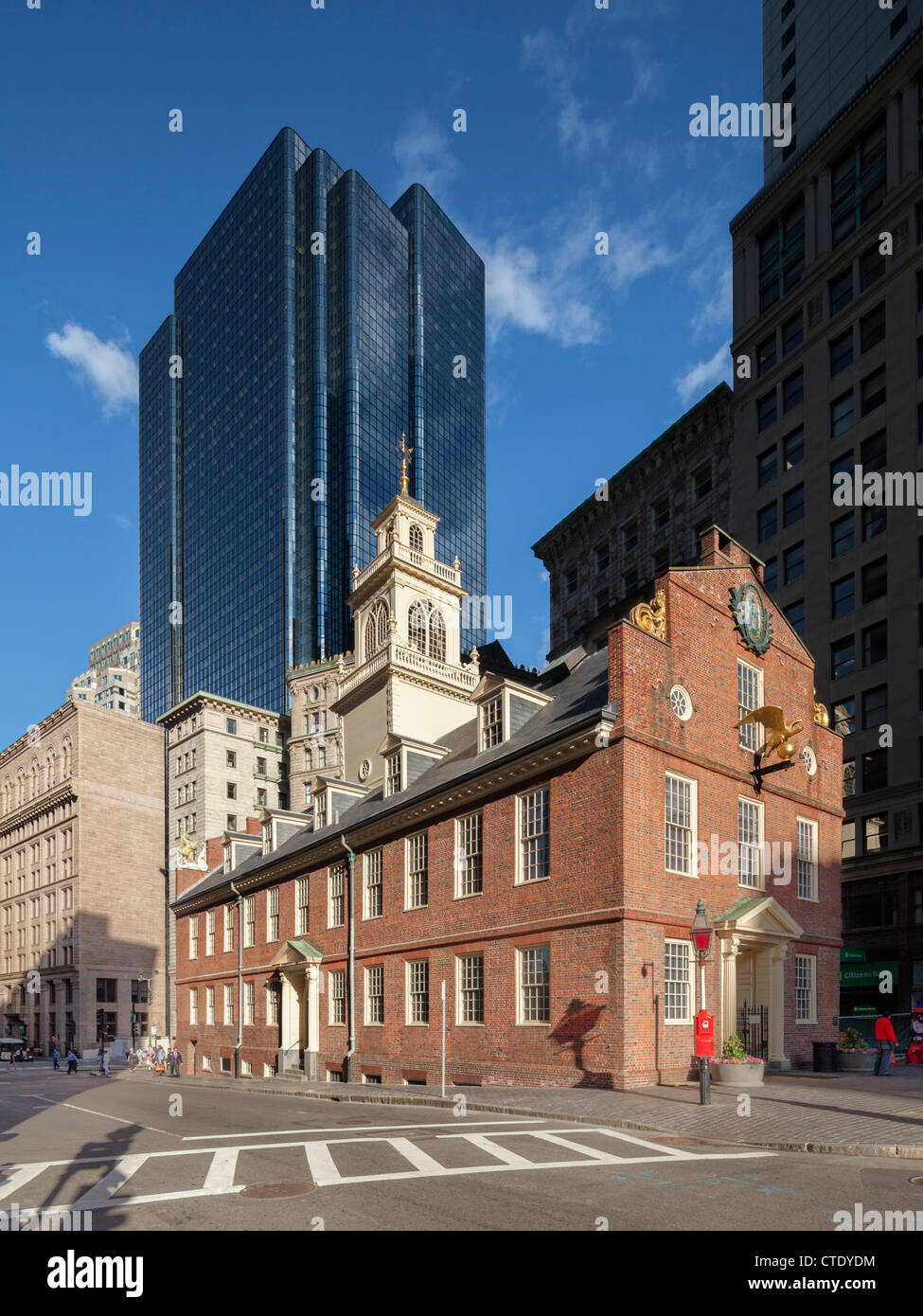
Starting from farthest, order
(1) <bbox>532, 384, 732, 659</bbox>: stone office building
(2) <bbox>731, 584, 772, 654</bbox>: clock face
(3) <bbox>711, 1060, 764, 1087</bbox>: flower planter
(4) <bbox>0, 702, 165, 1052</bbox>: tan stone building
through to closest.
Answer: (4) <bbox>0, 702, 165, 1052</bbox>: tan stone building < (1) <bbox>532, 384, 732, 659</bbox>: stone office building < (2) <bbox>731, 584, 772, 654</bbox>: clock face < (3) <bbox>711, 1060, 764, 1087</bbox>: flower planter

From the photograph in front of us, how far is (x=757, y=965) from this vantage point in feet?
88.0

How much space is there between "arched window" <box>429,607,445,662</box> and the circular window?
2532 cm

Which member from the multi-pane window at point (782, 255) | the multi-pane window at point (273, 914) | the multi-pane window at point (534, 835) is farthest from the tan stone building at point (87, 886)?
the multi-pane window at point (534, 835)

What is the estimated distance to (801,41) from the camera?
68.2 metres

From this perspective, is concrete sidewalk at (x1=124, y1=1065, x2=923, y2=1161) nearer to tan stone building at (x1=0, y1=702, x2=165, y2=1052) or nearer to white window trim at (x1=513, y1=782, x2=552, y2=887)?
white window trim at (x1=513, y1=782, x2=552, y2=887)

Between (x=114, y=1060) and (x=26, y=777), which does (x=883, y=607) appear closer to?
(x=114, y=1060)

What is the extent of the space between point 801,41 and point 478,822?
67.0 m

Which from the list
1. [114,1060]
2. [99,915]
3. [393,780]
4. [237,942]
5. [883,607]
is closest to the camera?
[393,780]

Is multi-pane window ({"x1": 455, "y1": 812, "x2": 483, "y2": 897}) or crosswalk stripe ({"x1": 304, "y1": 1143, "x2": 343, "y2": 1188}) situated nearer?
crosswalk stripe ({"x1": 304, "y1": 1143, "x2": 343, "y2": 1188})

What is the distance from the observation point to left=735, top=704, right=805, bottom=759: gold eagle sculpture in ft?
84.4

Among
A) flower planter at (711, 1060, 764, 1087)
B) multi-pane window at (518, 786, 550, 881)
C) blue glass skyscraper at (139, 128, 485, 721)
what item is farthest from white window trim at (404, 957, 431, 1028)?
blue glass skyscraper at (139, 128, 485, 721)

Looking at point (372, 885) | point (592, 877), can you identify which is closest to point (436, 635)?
point (372, 885)
